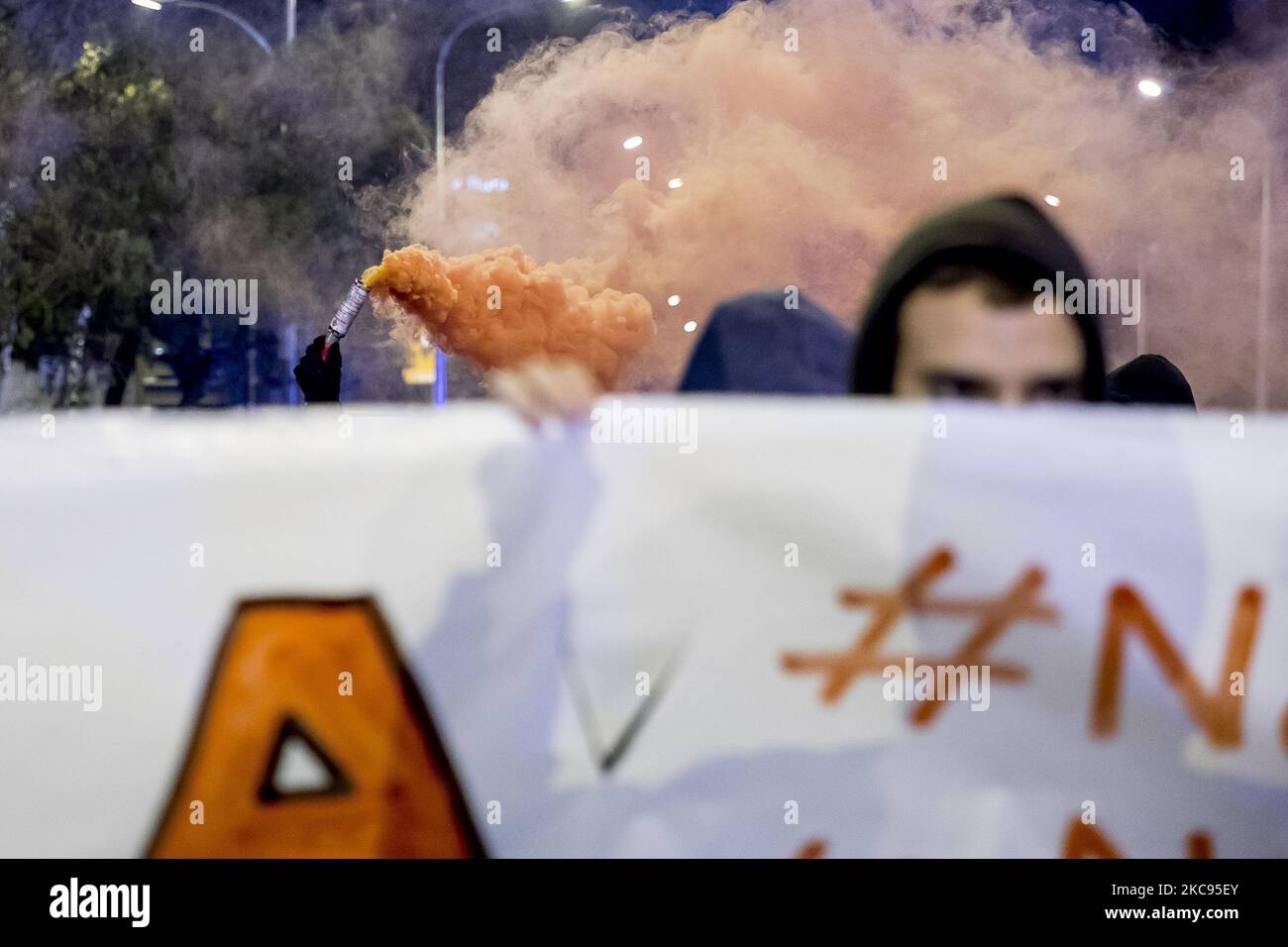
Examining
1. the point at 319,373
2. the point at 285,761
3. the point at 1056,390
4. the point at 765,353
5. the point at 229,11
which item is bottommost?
the point at 285,761

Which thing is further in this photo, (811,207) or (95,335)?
(95,335)

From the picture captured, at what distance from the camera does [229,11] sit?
12.2 metres

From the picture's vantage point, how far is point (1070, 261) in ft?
5.74

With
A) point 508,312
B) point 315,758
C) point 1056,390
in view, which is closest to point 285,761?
point 315,758

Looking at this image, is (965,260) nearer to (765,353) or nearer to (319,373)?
(765,353)

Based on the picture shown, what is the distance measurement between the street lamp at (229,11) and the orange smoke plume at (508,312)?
9.21 m

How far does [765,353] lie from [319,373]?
127 inches

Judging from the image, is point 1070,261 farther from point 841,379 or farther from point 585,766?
point 585,766

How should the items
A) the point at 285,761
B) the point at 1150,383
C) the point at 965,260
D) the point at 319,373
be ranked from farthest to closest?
the point at 319,373, the point at 1150,383, the point at 965,260, the point at 285,761

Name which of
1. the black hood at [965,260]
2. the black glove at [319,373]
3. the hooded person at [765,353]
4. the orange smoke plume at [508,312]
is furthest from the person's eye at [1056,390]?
the black glove at [319,373]

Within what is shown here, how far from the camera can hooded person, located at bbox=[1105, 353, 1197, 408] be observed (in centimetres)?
355

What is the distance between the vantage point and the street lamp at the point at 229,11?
11.5m
